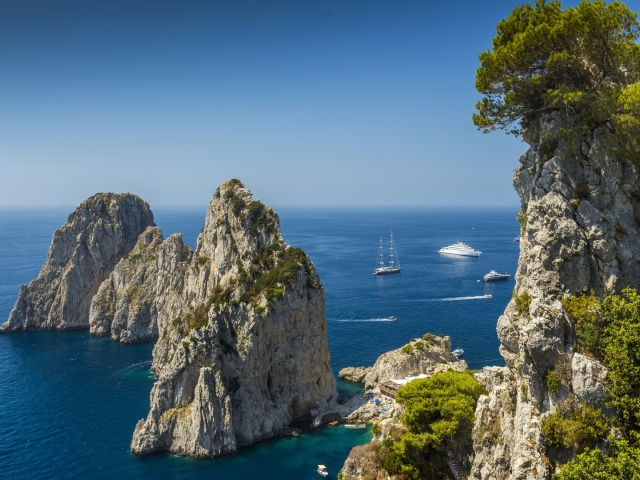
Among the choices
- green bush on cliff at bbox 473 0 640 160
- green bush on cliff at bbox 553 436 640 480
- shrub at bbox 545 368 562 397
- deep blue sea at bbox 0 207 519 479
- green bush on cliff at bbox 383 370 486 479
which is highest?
green bush on cliff at bbox 473 0 640 160

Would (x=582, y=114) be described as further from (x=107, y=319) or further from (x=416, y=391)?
(x=107, y=319)

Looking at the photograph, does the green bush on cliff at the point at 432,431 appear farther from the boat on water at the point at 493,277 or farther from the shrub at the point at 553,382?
the boat on water at the point at 493,277

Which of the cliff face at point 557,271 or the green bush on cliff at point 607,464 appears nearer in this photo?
the green bush on cliff at point 607,464

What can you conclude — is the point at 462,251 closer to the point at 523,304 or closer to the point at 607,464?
the point at 523,304

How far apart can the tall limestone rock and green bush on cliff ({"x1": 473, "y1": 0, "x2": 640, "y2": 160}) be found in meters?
37.9

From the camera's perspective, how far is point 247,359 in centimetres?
5544

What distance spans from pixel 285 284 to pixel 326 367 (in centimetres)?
1221

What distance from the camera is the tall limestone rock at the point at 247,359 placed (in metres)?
51.4

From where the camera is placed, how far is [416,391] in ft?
133

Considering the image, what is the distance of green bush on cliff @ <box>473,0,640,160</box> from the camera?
23312 millimetres

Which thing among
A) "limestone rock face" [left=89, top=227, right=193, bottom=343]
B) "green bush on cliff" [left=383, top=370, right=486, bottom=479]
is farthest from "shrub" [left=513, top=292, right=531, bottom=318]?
"limestone rock face" [left=89, top=227, right=193, bottom=343]

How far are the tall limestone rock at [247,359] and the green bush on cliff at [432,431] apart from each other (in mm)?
20473

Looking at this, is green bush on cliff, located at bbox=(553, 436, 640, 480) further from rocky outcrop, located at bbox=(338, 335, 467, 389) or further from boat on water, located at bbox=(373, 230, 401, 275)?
boat on water, located at bbox=(373, 230, 401, 275)

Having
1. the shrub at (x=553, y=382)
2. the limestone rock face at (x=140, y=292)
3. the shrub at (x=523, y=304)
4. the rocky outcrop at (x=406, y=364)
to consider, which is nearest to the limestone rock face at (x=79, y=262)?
the limestone rock face at (x=140, y=292)
